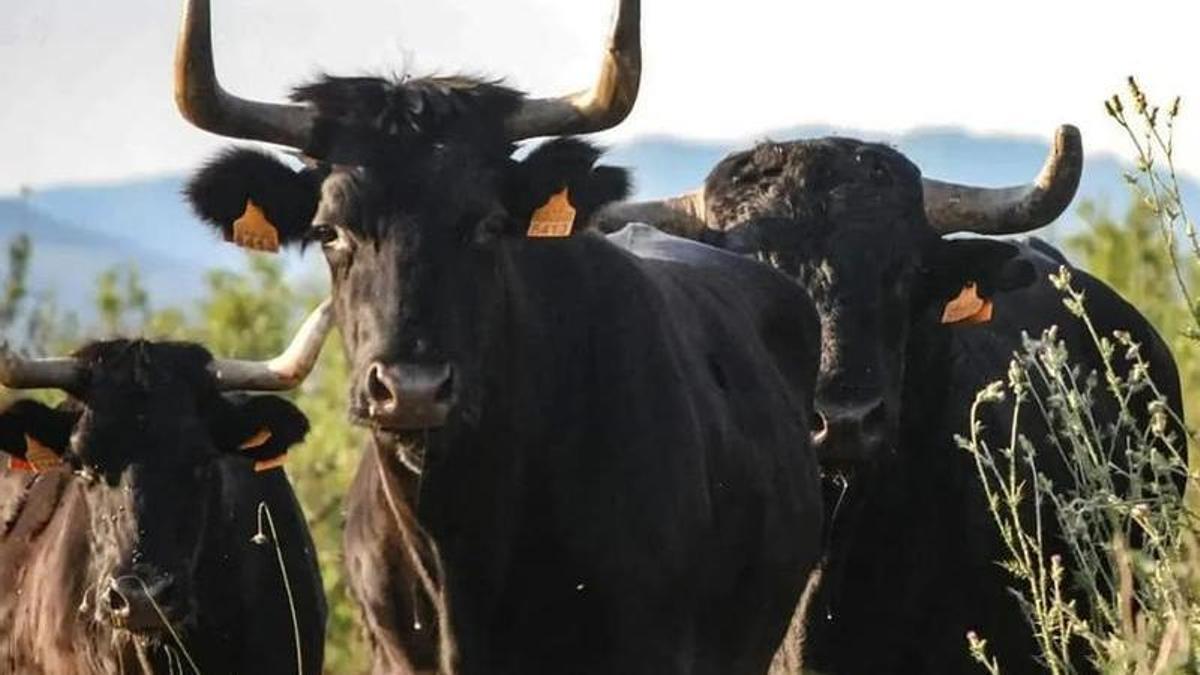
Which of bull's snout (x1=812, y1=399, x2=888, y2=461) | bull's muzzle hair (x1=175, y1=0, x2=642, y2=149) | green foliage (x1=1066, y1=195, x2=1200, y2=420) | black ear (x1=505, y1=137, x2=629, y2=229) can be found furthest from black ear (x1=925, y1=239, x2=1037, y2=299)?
green foliage (x1=1066, y1=195, x2=1200, y2=420)

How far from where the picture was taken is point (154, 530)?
1040cm

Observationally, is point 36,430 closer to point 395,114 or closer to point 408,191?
point 395,114

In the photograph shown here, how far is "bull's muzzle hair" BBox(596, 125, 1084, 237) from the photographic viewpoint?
38.6 ft

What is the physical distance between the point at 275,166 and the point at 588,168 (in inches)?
33.5

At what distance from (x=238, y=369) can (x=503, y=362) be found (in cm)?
313

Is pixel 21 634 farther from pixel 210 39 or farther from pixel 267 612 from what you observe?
pixel 210 39

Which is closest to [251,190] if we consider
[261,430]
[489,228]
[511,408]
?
[489,228]

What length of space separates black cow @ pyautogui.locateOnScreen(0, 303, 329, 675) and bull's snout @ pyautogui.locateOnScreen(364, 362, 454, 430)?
8.42 feet

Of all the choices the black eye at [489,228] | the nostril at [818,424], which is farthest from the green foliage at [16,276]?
the black eye at [489,228]

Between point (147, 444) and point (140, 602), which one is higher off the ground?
point (147, 444)

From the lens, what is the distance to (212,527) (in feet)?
→ 36.0

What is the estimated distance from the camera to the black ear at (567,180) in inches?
332

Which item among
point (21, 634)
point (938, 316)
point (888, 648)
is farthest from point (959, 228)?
point (21, 634)

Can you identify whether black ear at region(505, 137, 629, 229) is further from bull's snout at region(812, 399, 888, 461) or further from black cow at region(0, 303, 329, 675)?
black cow at region(0, 303, 329, 675)
